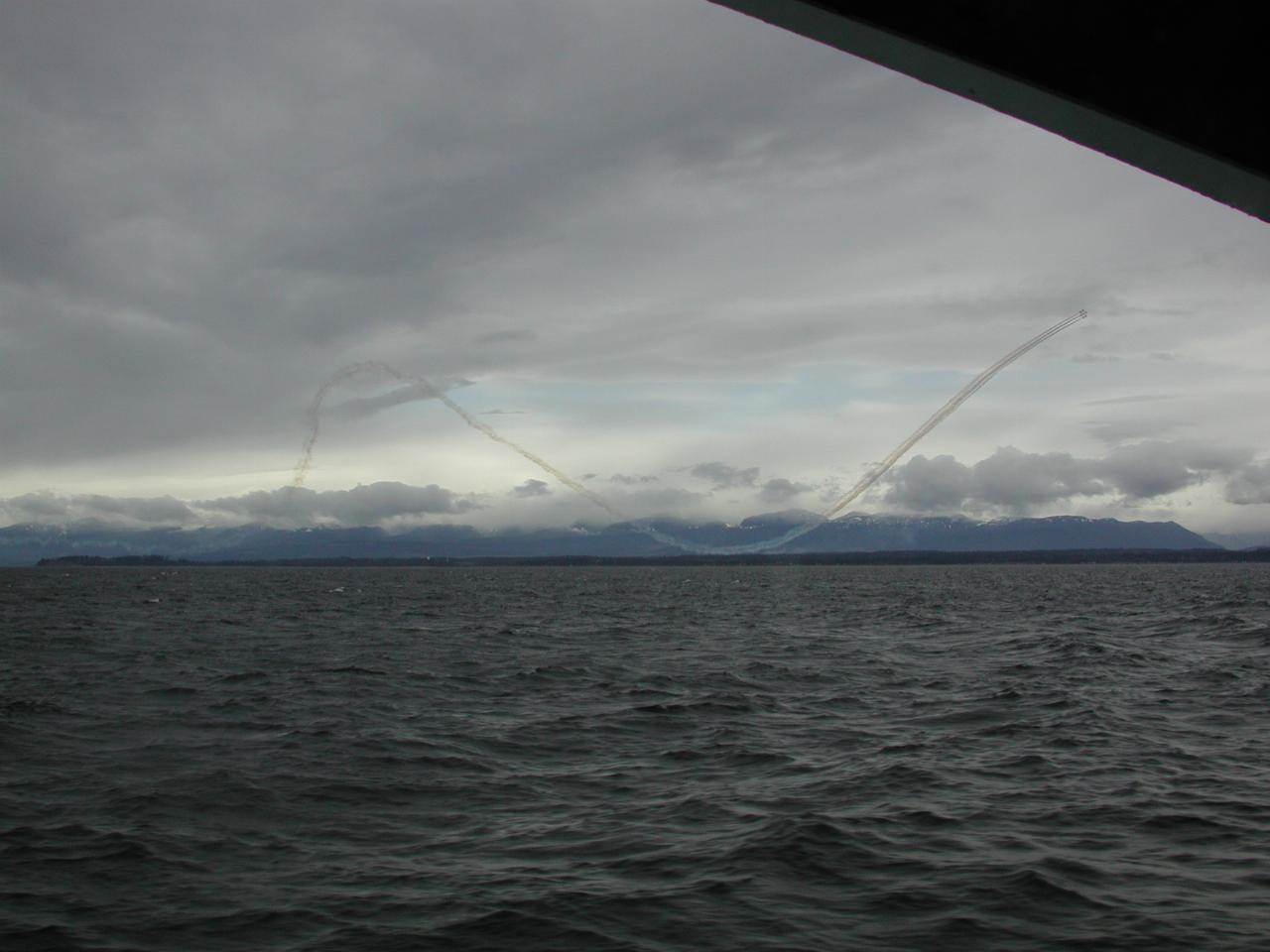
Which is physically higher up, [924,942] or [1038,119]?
[1038,119]

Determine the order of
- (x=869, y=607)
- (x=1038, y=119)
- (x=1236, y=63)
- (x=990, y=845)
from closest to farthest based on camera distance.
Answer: (x=1236, y=63) → (x=1038, y=119) → (x=990, y=845) → (x=869, y=607)

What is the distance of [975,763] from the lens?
52.1 feet

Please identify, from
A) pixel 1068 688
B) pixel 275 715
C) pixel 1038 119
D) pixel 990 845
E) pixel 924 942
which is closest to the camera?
pixel 1038 119

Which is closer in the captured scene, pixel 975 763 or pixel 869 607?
pixel 975 763

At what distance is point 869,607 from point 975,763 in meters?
51.0

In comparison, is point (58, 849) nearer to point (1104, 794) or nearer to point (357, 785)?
point (357, 785)

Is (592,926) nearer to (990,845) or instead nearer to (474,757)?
(990,845)

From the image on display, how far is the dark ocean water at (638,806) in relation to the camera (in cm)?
946

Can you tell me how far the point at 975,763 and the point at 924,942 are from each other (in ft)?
24.8

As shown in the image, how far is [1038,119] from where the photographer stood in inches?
145

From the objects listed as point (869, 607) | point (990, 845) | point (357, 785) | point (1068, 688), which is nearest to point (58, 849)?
point (357, 785)

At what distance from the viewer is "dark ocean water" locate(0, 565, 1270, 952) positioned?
31.0ft

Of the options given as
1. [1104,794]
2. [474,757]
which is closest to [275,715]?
[474,757]

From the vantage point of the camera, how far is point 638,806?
13477 mm
